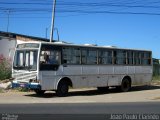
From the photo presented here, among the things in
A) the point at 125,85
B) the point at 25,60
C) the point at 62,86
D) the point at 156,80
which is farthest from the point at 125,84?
the point at 156,80

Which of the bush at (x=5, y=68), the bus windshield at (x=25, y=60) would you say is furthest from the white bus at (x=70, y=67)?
the bush at (x=5, y=68)

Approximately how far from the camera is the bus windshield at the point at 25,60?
2252 centimetres

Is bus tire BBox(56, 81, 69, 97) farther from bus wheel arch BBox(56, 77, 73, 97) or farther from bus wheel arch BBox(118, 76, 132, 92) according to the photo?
bus wheel arch BBox(118, 76, 132, 92)

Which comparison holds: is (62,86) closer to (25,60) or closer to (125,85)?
(25,60)

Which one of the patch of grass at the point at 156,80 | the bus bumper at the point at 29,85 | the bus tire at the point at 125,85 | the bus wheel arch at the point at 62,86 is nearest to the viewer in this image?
the bus bumper at the point at 29,85

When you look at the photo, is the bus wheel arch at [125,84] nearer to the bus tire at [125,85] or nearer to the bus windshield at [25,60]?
the bus tire at [125,85]

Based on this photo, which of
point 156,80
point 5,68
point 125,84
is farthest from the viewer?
point 156,80

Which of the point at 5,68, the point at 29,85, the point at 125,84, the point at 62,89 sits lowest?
the point at 62,89

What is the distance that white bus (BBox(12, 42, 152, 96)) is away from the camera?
2248 cm

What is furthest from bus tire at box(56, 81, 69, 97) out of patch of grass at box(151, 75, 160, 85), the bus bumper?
patch of grass at box(151, 75, 160, 85)

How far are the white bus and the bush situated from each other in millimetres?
8185

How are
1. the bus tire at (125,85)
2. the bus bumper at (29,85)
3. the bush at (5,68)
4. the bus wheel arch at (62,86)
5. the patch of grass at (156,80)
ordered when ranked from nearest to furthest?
the bus bumper at (29,85), the bus wheel arch at (62,86), the bus tire at (125,85), the bush at (5,68), the patch of grass at (156,80)

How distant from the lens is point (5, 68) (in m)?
33.0

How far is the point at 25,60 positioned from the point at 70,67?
8.40ft
